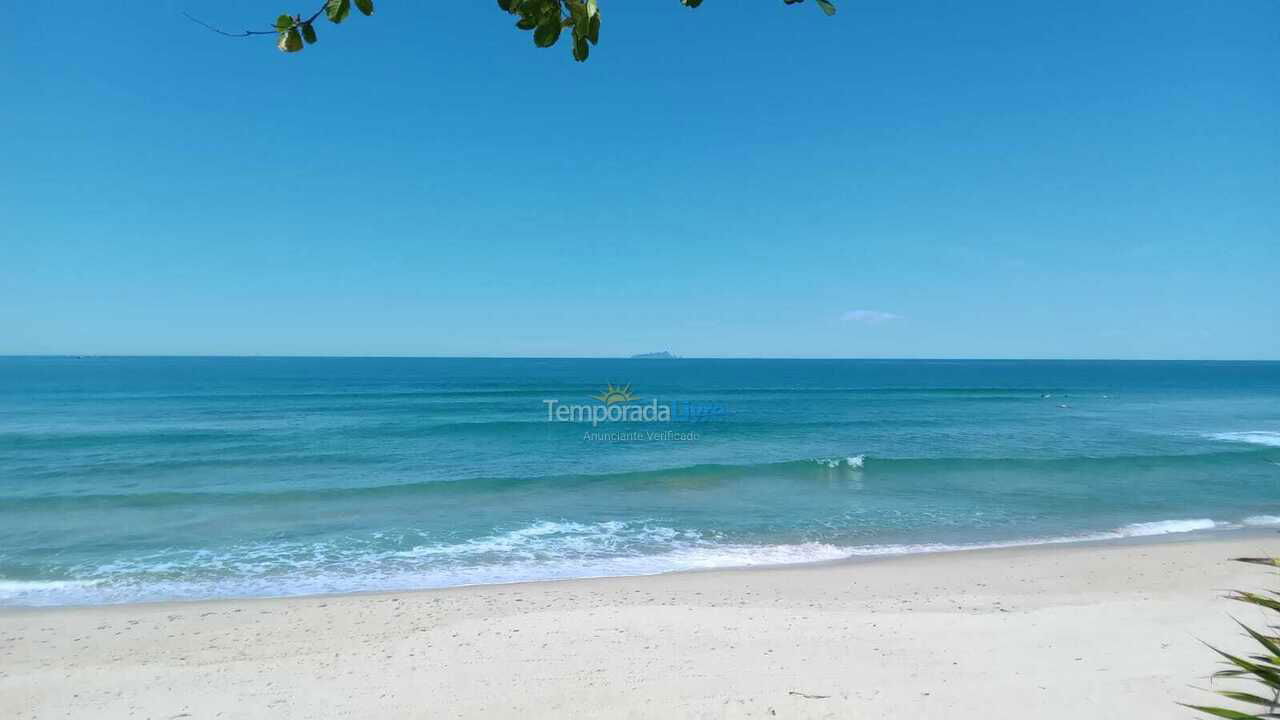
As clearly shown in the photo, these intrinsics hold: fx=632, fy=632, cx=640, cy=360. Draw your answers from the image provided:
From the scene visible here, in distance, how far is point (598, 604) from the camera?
26.5 ft

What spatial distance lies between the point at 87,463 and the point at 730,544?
18631mm

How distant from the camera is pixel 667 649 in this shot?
6.42m

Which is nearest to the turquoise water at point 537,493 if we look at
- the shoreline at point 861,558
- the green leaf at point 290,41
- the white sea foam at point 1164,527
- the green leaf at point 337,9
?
the white sea foam at point 1164,527

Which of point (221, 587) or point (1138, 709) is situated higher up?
point (1138, 709)

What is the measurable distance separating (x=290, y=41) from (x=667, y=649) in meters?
6.16

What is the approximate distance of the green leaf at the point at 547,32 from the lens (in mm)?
1648

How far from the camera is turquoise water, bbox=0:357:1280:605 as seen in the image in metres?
10.2

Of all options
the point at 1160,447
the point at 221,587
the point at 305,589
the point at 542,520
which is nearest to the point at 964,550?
the point at 542,520

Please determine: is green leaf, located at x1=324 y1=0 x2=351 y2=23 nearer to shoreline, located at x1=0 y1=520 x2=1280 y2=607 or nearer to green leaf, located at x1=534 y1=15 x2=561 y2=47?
green leaf, located at x1=534 y1=15 x2=561 y2=47

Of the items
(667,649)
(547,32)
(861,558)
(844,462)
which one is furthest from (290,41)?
(844,462)

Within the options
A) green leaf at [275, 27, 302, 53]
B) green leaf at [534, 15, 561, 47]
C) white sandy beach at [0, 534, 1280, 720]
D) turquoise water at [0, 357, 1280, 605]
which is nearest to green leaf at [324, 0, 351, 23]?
green leaf at [275, 27, 302, 53]

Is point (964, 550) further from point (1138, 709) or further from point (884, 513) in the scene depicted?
point (1138, 709)

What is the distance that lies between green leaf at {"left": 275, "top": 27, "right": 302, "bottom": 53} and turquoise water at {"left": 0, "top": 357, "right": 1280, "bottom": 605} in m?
8.80

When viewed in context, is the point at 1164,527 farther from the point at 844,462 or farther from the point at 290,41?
the point at 290,41
